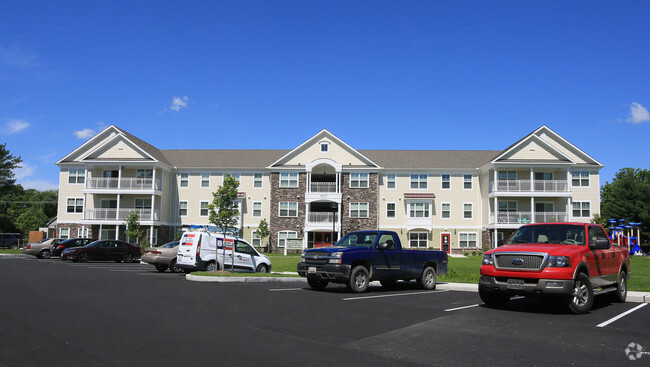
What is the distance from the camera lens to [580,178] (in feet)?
147

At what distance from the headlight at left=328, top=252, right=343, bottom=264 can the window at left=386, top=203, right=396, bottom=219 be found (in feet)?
107

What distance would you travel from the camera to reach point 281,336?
7383mm

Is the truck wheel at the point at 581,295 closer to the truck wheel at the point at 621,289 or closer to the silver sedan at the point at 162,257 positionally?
the truck wheel at the point at 621,289

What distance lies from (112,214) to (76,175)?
20.8ft

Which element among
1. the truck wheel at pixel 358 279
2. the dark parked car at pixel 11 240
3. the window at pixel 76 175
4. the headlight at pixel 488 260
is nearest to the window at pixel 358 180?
the window at pixel 76 175

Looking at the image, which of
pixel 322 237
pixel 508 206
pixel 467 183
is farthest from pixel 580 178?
pixel 322 237

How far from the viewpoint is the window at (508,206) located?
1758 inches

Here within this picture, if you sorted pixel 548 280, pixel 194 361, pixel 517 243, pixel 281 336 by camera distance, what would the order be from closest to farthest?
1. pixel 194 361
2. pixel 281 336
3. pixel 548 280
4. pixel 517 243

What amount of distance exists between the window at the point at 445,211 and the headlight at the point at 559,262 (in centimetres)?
3631

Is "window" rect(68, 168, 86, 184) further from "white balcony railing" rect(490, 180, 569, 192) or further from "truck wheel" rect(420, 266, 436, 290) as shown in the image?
"truck wheel" rect(420, 266, 436, 290)

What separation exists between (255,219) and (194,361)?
135ft

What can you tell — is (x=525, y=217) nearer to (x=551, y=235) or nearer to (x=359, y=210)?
(x=359, y=210)

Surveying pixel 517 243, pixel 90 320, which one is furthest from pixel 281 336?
pixel 517 243

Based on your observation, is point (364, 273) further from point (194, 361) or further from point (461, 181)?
point (461, 181)
